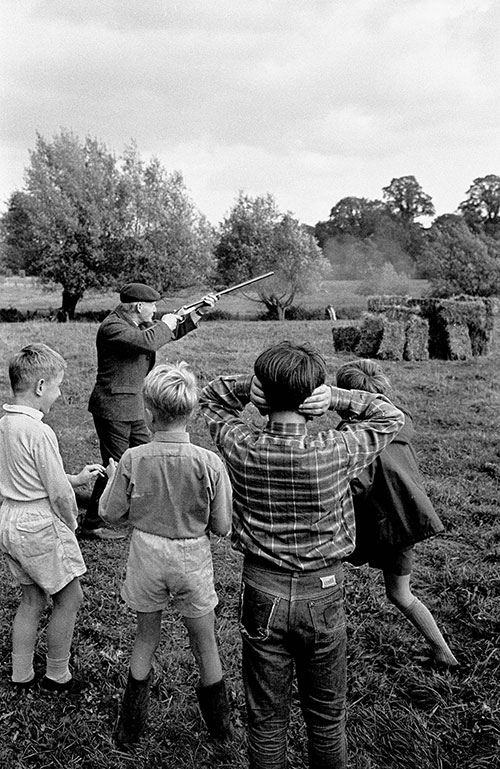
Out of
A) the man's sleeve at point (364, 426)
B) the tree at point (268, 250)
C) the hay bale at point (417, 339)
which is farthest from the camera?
the tree at point (268, 250)

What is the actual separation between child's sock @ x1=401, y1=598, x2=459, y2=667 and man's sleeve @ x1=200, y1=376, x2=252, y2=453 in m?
1.77

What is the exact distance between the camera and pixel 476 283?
3234 centimetres

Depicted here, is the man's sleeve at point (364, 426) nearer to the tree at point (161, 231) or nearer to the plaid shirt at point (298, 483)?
the plaid shirt at point (298, 483)

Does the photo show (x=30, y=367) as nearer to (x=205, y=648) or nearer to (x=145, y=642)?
(x=145, y=642)

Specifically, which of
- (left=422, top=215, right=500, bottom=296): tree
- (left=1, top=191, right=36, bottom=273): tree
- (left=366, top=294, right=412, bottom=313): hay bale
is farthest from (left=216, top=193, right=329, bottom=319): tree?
(left=366, top=294, right=412, bottom=313): hay bale

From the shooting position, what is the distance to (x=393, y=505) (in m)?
3.47

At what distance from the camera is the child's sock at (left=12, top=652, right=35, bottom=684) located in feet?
11.9

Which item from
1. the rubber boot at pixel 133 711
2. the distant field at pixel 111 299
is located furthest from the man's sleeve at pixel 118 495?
the distant field at pixel 111 299

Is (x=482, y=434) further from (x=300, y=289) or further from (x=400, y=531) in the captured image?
(x=300, y=289)

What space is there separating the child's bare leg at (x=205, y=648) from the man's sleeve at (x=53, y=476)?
0.90 meters

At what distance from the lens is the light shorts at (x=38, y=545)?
11.1 ft

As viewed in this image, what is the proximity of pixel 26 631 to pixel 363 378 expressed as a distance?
2.41 metres

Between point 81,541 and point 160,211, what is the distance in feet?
98.3

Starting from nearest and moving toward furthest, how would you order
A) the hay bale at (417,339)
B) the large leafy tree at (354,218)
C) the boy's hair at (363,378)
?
1. the boy's hair at (363,378)
2. the hay bale at (417,339)
3. the large leafy tree at (354,218)
